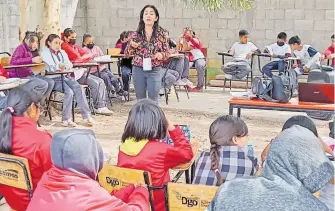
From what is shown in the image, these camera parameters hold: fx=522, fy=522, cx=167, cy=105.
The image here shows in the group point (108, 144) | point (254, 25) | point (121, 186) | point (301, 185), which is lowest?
point (108, 144)

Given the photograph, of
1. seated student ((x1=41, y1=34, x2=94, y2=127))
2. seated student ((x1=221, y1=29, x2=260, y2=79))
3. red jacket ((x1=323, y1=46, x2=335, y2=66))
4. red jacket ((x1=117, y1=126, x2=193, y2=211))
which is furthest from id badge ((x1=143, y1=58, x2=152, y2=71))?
red jacket ((x1=323, y1=46, x2=335, y2=66))

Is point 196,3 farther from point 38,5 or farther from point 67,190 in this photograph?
point 67,190

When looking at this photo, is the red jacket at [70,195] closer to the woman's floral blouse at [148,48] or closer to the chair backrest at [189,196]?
the chair backrest at [189,196]

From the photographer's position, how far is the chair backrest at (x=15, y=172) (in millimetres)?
2652

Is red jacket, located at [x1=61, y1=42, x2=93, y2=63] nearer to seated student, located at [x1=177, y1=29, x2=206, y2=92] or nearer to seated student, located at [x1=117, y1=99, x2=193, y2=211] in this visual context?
seated student, located at [x1=177, y1=29, x2=206, y2=92]

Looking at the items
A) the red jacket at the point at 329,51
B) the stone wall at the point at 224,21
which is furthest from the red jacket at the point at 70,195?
the stone wall at the point at 224,21

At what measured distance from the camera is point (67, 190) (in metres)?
1.99

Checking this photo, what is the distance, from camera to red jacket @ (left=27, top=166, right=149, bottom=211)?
198 centimetres

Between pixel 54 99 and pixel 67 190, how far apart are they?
18.5 ft

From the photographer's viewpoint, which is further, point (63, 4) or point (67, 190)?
point (63, 4)

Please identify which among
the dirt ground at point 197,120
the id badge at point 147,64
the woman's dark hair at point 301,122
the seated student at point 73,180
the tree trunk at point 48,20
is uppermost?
the tree trunk at point 48,20

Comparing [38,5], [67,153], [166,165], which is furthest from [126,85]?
[67,153]

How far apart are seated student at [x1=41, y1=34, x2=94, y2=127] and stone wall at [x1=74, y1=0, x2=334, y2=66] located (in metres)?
4.24

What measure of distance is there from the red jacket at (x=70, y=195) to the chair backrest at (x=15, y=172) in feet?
1.95
